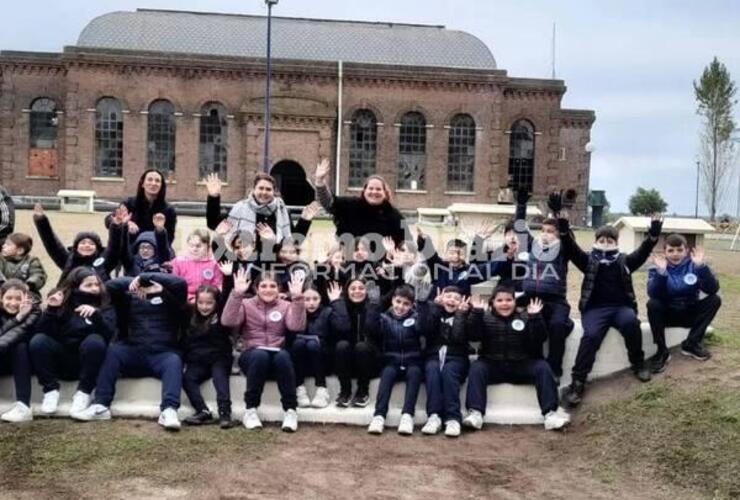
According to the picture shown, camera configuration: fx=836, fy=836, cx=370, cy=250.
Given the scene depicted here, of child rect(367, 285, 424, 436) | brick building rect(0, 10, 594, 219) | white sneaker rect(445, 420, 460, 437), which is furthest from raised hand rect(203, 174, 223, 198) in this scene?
brick building rect(0, 10, 594, 219)

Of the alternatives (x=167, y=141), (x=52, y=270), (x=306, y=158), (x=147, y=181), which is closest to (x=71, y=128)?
(x=167, y=141)

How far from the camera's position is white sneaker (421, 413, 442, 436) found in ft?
21.2

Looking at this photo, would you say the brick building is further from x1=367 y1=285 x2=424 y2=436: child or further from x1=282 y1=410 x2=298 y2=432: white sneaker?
x1=282 y1=410 x2=298 y2=432: white sneaker

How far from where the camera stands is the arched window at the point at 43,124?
36000 millimetres

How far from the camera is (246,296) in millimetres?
7195

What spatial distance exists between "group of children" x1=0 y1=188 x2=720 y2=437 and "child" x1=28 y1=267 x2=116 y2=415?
0.01 meters

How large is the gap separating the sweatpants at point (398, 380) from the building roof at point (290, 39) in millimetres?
31443

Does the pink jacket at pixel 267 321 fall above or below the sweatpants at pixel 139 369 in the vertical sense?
above

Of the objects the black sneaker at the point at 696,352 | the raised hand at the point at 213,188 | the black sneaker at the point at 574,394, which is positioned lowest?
the black sneaker at the point at 574,394

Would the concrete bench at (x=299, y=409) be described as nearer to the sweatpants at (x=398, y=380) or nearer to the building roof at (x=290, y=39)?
the sweatpants at (x=398, y=380)

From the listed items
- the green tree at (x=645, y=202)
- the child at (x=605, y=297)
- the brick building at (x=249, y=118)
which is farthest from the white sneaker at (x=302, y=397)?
the green tree at (x=645, y=202)

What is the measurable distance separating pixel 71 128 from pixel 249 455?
3202cm

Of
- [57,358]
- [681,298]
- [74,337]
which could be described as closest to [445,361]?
[681,298]

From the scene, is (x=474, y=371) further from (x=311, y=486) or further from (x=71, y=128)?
(x=71, y=128)
